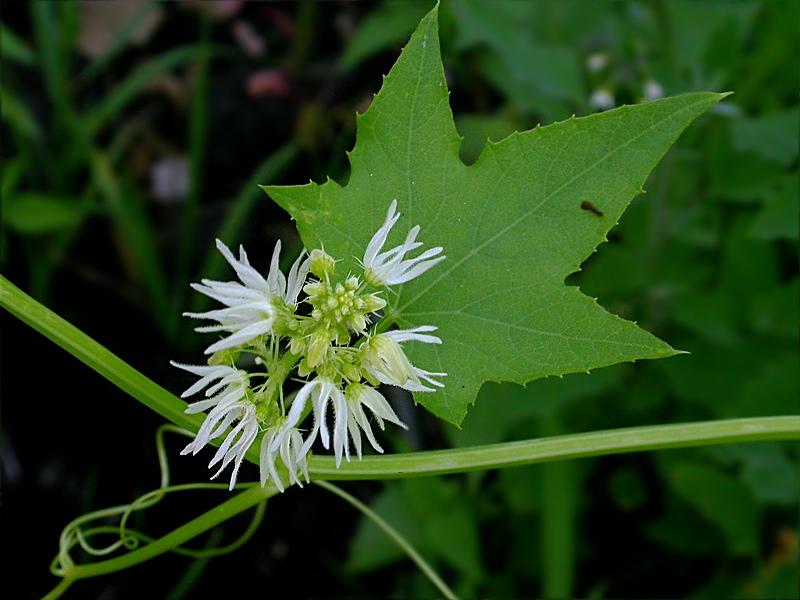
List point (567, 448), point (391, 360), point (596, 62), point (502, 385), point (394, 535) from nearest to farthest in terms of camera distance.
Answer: point (391, 360) < point (567, 448) < point (394, 535) < point (502, 385) < point (596, 62)

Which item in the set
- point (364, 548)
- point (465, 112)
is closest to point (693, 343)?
point (364, 548)

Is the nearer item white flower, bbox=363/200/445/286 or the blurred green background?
white flower, bbox=363/200/445/286

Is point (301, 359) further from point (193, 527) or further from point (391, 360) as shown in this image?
point (193, 527)

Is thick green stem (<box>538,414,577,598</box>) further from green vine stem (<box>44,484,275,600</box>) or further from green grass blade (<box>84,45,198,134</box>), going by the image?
green grass blade (<box>84,45,198,134</box>)

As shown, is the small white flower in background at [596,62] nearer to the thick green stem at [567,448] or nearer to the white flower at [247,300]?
the thick green stem at [567,448]

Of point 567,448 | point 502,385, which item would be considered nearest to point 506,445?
point 567,448

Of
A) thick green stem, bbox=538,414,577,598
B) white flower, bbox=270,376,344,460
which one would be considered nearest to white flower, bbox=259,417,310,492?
white flower, bbox=270,376,344,460
